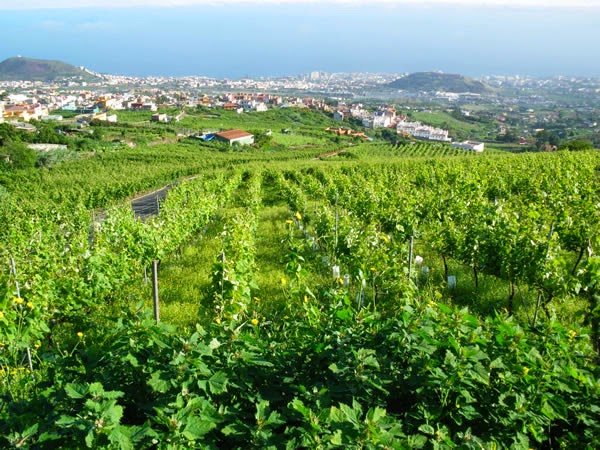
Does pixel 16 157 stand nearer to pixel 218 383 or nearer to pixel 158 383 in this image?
pixel 158 383

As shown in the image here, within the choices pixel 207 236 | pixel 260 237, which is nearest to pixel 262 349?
pixel 260 237

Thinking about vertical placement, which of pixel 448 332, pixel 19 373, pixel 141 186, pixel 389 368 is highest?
pixel 448 332

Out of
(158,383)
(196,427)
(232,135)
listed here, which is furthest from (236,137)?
(196,427)

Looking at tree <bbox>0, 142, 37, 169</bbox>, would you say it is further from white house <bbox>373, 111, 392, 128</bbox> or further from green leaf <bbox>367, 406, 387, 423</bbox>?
white house <bbox>373, 111, 392, 128</bbox>

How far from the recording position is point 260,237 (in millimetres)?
12078

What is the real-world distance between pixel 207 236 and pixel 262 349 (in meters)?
10.2

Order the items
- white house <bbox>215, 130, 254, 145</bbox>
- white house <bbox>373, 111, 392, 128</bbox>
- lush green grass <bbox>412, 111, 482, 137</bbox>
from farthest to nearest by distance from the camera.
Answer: white house <bbox>373, 111, 392, 128</bbox>, lush green grass <bbox>412, 111, 482, 137</bbox>, white house <bbox>215, 130, 254, 145</bbox>

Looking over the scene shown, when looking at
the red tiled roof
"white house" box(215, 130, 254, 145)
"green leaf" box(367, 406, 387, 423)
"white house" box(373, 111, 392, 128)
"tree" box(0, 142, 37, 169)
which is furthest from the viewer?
"white house" box(373, 111, 392, 128)

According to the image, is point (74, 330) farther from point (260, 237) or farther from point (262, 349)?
point (260, 237)

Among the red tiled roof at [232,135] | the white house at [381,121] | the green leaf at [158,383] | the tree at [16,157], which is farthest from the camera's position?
the white house at [381,121]

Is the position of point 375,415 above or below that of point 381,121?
below

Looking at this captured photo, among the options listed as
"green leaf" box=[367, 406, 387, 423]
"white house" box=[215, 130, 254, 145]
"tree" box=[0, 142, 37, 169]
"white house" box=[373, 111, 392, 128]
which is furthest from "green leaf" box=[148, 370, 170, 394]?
"white house" box=[373, 111, 392, 128]

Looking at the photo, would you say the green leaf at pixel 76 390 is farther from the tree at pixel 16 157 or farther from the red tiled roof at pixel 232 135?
the red tiled roof at pixel 232 135

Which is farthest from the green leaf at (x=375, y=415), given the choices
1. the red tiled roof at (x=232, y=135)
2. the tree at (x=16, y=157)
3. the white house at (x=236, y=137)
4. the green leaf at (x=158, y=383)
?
the red tiled roof at (x=232, y=135)
